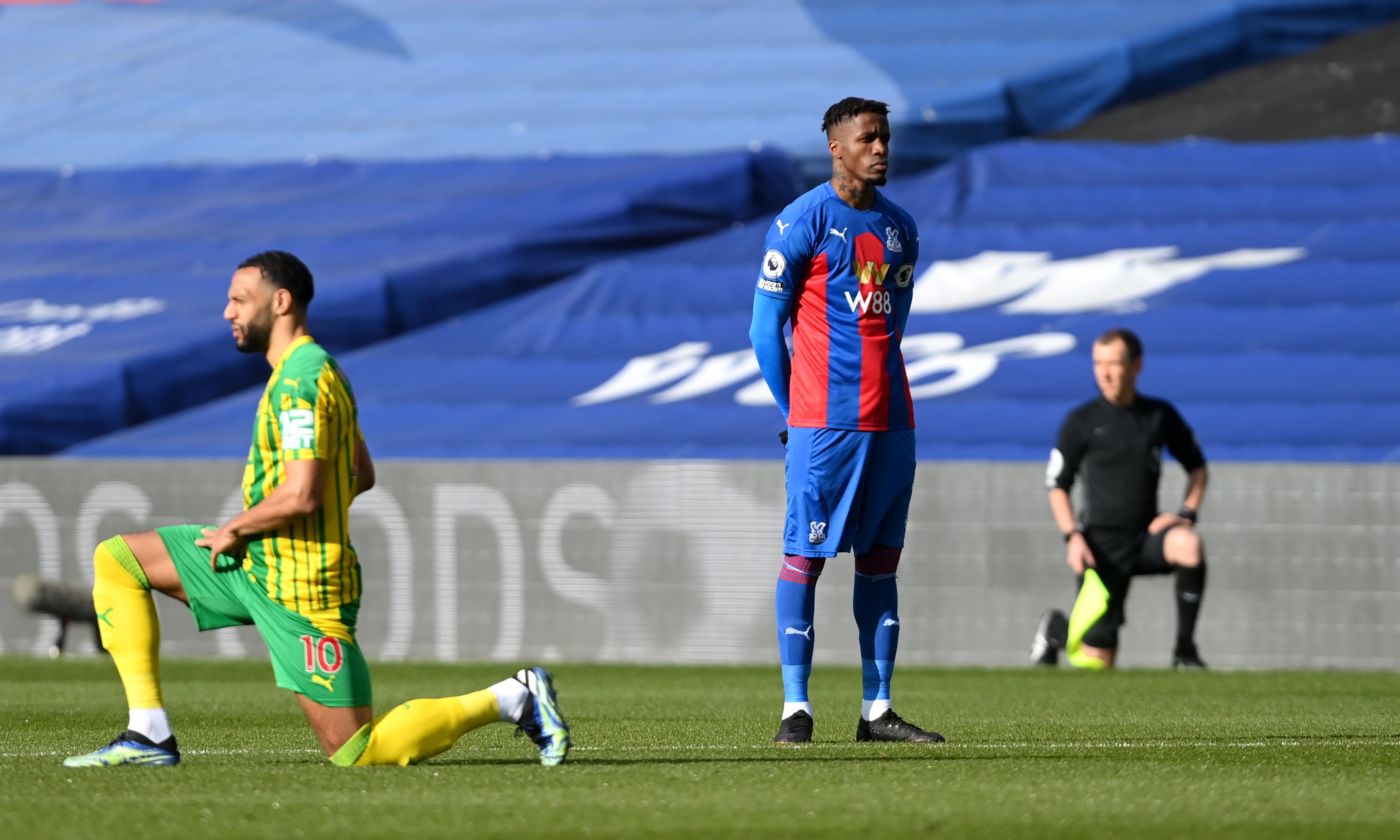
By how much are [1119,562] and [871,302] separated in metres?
5.00

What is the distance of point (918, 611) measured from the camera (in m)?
12.7

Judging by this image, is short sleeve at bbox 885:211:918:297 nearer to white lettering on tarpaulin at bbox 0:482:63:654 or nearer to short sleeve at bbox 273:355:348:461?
short sleeve at bbox 273:355:348:461

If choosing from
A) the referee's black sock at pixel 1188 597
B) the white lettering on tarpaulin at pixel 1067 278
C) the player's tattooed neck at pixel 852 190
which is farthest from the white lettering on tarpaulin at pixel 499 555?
the player's tattooed neck at pixel 852 190

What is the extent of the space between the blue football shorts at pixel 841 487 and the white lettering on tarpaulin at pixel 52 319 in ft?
41.3

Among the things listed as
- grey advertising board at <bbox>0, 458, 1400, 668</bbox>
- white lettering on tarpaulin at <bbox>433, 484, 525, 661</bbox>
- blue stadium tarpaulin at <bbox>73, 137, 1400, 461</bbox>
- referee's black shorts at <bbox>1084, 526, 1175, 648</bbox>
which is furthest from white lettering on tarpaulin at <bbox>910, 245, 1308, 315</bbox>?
referee's black shorts at <bbox>1084, 526, 1175, 648</bbox>

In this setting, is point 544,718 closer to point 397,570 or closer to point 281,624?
point 281,624

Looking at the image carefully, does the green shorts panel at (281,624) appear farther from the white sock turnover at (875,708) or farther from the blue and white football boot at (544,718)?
the white sock turnover at (875,708)

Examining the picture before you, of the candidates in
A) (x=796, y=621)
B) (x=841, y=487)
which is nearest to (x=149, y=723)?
(x=796, y=621)

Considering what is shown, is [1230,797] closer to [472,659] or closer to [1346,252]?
[472,659]

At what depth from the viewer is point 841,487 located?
6164 millimetres

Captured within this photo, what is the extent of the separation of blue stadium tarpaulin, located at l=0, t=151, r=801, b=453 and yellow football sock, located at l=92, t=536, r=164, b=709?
442 inches

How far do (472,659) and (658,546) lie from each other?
140 centimetres

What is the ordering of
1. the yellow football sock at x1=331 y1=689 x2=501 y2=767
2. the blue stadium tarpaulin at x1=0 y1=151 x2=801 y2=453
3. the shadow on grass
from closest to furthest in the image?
the yellow football sock at x1=331 y1=689 x2=501 y2=767 < the shadow on grass < the blue stadium tarpaulin at x1=0 y1=151 x2=801 y2=453

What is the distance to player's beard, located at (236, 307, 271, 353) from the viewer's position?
207 inches
